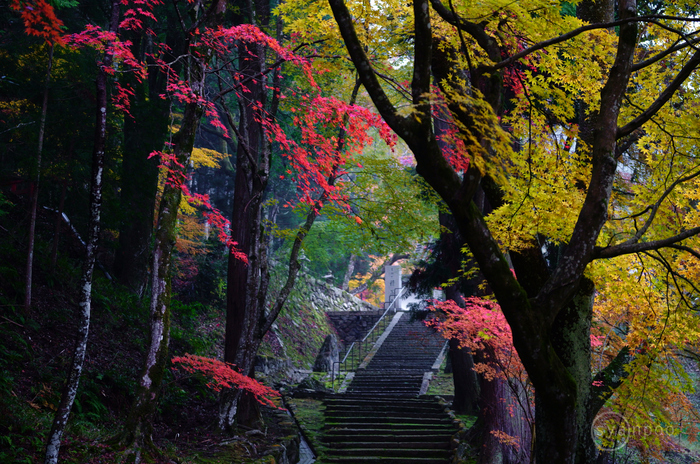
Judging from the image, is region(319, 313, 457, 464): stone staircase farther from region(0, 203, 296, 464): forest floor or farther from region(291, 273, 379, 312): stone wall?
region(291, 273, 379, 312): stone wall

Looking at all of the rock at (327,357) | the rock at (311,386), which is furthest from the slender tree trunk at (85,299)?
the rock at (327,357)

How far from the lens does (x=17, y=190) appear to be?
9.86 metres

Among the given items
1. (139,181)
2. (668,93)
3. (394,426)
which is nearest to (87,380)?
(139,181)

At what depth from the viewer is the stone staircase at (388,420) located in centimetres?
1030

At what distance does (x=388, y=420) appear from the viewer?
11914mm

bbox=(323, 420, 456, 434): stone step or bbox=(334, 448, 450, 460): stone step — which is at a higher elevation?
bbox=(323, 420, 456, 434): stone step

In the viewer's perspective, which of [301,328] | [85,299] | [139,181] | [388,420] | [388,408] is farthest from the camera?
[301,328]

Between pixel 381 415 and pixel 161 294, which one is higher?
pixel 161 294

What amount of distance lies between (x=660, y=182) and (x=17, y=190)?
1120 centimetres

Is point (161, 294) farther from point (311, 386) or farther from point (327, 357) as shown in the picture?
point (327, 357)

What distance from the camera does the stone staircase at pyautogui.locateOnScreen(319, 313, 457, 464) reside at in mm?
10297

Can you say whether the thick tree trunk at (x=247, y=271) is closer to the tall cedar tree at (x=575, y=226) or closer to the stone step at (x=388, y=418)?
the stone step at (x=388, y=418)

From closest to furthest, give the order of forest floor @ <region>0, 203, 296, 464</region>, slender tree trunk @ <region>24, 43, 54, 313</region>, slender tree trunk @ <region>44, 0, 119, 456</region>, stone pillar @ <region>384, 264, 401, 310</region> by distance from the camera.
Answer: slender tree trunk @ <region>44, 0, 119, 456</region> < forest floor @ <region>0, 203, 296, 464</region> < slender tree trunk @ <region>24, 43, 54, 313</region> < stone pillar @ <region>384, 264, 401, 310</region>

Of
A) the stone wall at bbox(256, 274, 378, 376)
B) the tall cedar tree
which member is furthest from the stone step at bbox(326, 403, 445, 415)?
the tall cedar tree
